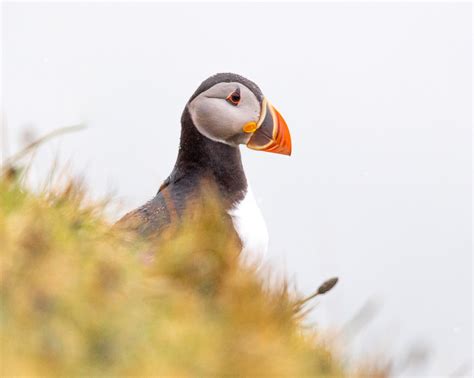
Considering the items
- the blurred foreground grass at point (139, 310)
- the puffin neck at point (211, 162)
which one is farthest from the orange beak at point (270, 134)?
the blurred foreground grass at point (139, 310)

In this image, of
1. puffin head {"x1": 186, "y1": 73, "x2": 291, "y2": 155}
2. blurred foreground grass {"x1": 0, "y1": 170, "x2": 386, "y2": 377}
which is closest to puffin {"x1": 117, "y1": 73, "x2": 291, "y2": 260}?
puffin head {"x1": 186, "y1": 73, "x2": 291, "y2": 155}

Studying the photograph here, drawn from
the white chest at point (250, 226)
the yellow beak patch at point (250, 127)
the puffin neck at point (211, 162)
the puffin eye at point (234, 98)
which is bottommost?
the white chest at point (250, 226)

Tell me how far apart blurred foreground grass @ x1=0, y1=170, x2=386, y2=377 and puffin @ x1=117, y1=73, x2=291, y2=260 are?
271 centimetres

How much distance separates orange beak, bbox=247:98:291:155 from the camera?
677 centimetres

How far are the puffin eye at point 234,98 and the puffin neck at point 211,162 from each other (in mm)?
308

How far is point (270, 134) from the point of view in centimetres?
679

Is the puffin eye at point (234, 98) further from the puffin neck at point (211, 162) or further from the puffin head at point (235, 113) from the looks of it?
the puffin neck at point (211, 162)

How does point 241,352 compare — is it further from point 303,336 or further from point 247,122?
point 247,122

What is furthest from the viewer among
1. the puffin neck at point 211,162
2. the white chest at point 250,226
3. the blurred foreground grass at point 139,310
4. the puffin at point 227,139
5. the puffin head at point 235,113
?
the puffin head at point 235,113

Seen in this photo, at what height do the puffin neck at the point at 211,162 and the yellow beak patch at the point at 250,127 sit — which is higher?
the yellow beak patch at the point at 250,127

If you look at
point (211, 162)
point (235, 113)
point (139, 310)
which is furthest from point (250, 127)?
point (139, 310)

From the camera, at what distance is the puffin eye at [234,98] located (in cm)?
671

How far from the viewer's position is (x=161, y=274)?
3232 millimetres

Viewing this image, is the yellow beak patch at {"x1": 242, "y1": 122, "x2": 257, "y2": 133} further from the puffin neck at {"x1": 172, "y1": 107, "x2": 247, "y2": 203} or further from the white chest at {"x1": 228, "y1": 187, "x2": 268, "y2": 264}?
the white chest at {"x1": 228, "y1": 187, "x2": 268, "y2": 264}
